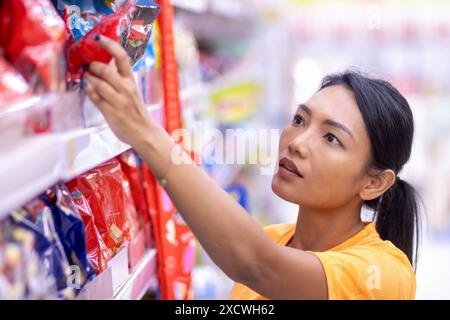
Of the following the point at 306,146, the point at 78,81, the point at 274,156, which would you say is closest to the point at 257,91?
the point at 274,156

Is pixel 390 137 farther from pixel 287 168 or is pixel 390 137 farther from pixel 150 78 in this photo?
pixel 150 78

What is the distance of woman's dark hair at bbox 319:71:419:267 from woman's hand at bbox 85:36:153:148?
2.01ft

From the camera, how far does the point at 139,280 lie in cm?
152

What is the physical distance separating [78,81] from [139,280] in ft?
2.00

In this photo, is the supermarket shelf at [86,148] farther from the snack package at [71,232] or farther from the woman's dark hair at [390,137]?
the woman's dark hair at [390,137]

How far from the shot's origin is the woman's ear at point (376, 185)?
58.4 inches

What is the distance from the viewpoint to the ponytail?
5.33ft

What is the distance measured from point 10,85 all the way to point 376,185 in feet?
3.03

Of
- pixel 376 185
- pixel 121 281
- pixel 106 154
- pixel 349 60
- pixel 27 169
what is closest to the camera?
pixel 27 169

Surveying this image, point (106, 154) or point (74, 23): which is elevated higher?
point (74, 23)

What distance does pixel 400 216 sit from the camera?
1634 mm

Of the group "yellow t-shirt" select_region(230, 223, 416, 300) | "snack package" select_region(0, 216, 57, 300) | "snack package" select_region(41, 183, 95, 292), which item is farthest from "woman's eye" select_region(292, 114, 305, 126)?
"snack package" select_region(0, 216, 57, 300)

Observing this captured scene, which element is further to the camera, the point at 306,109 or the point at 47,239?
the point at 306,109

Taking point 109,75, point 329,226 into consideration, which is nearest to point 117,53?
point 109,75
